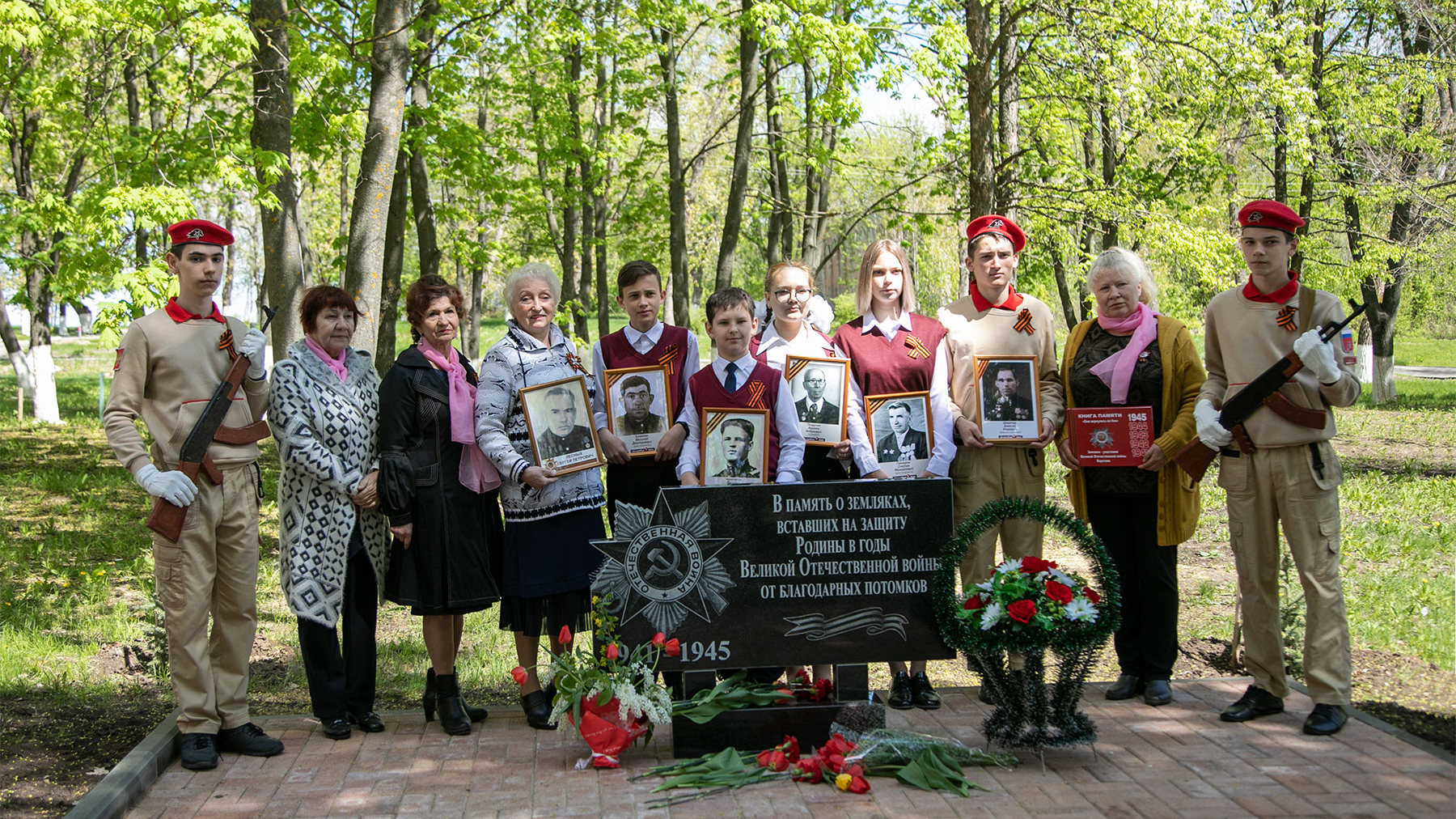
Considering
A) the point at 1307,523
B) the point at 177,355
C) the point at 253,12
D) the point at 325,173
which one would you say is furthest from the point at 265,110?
the point at 325,173

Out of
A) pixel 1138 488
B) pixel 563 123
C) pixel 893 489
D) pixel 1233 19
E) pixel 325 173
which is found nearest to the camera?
pixel 893 489

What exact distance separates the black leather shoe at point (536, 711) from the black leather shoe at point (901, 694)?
181cm

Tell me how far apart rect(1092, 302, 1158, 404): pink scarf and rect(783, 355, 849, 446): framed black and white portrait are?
144cm

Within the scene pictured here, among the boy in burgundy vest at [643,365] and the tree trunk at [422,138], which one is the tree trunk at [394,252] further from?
the boy in burgundy vest at [643,365]

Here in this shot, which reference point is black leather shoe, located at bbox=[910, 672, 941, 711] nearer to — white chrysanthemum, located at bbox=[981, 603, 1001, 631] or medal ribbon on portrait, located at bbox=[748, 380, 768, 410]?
white chrysanthemum, located at bbox=[981, 603, 1001, 631]

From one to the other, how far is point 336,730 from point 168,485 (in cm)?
152

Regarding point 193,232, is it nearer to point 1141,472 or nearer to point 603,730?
point 603,730

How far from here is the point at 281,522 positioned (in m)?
5.69

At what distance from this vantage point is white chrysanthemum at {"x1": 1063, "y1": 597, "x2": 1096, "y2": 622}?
4.88m

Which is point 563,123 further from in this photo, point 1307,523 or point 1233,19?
point 1307,523

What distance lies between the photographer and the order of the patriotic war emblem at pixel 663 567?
530cm

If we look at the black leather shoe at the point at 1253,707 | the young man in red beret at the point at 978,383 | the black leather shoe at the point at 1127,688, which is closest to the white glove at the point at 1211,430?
the young man in red beret at the point at 978,383

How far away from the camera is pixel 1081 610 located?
4.91 m

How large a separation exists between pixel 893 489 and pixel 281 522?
121 inches
